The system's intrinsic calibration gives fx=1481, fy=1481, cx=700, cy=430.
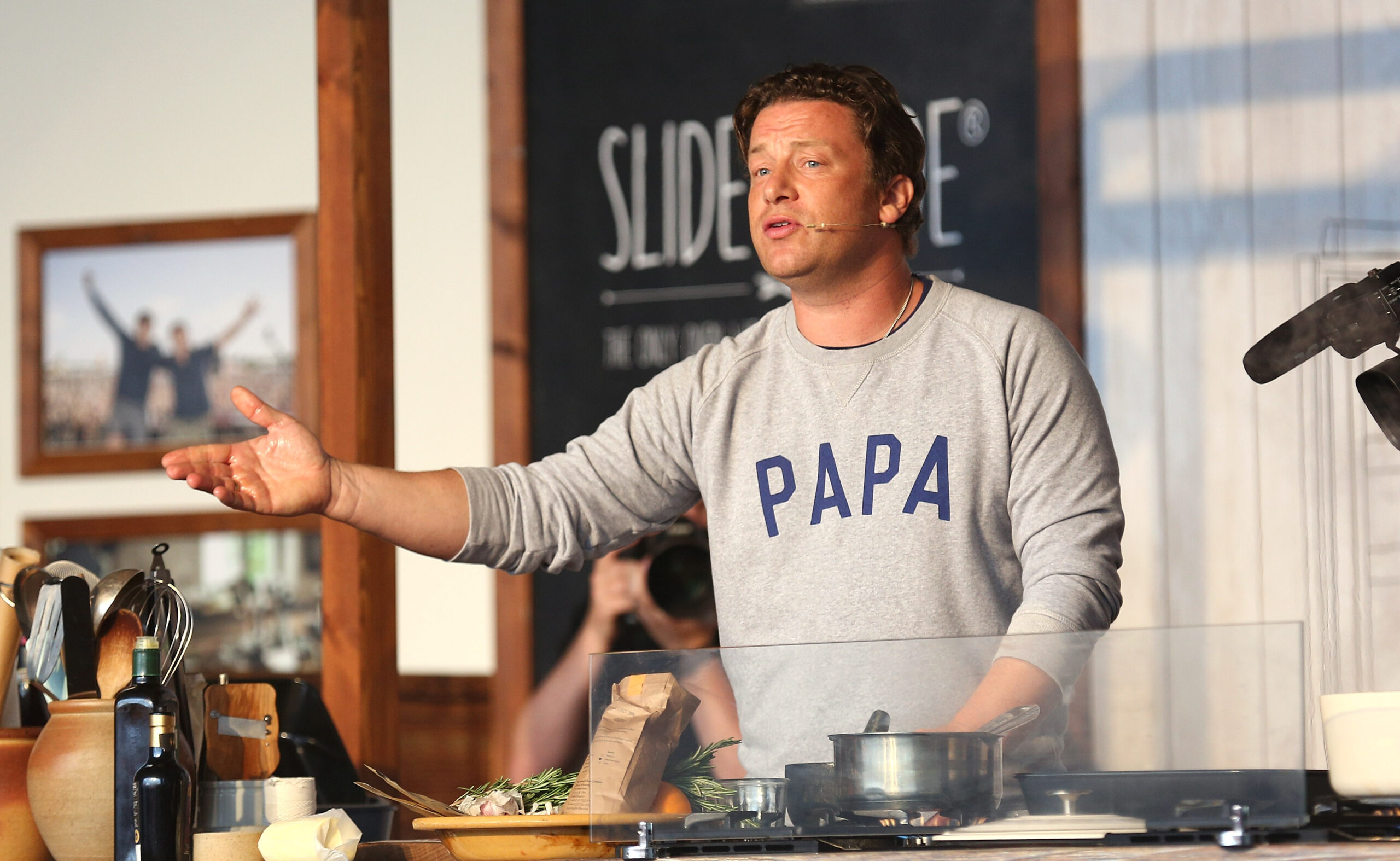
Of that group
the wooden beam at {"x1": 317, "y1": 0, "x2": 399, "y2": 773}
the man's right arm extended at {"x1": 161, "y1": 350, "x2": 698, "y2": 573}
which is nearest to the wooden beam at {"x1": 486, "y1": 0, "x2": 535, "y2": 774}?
the wooden beam at {"x1": 317, "y1": 0, "x2": 399, "y2": 773}

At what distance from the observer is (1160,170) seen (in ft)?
9.52

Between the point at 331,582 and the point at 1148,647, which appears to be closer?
the point at 1148,647

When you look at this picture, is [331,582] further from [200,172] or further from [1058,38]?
[1058,38]

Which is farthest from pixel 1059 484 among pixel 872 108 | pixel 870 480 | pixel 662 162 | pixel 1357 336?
pixel 662 162

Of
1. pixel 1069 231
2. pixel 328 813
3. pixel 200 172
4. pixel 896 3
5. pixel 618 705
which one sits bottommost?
pixel 328 813

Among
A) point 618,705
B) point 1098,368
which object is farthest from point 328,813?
point 1098,368

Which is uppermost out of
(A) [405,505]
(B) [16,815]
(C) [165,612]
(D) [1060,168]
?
(D) [1060,168]

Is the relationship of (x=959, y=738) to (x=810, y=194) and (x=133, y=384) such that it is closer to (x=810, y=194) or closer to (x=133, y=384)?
(x=810, y=194)

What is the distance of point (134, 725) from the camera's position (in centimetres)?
147

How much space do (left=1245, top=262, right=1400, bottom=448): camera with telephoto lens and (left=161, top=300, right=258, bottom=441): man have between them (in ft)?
8.02

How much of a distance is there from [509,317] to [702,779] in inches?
81.7

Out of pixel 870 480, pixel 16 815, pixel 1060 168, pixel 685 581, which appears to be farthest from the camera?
pixel 1060 168

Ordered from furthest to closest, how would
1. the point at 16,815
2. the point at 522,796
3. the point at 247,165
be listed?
the point at 247,165
the point at 16,815
the point at 522,796

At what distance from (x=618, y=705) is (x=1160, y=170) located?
2.07 meters
